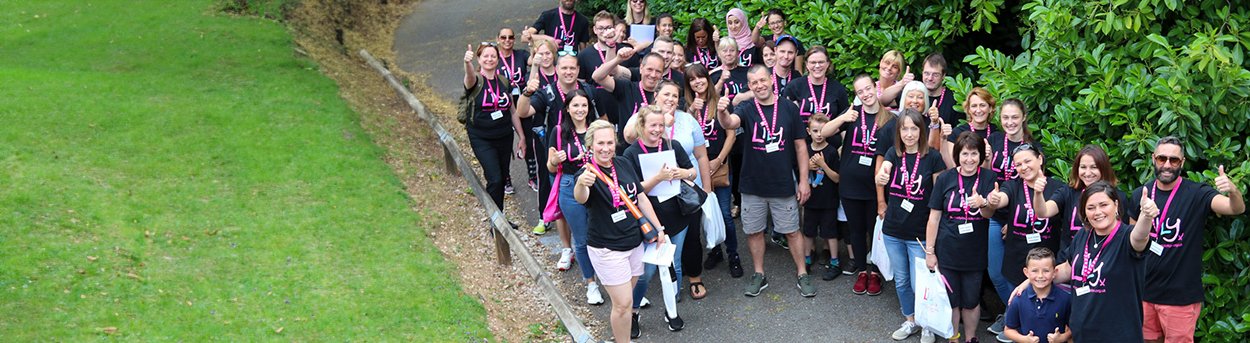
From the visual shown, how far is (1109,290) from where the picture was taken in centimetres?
679

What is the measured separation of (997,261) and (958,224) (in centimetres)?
39

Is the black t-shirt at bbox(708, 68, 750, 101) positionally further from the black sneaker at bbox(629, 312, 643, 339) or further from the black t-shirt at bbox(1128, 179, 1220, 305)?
the black t-shirt at bbox(1128, 179, 1220, 305)

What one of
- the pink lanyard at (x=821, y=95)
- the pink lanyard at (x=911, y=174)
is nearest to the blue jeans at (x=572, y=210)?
the pink lanyard at (x=821, y=95)

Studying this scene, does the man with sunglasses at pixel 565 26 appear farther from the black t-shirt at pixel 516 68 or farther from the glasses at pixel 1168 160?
the glasses at pixel 1168 160

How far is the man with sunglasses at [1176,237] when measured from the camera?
670 centimetres

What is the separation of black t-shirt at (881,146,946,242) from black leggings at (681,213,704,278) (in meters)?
1.59

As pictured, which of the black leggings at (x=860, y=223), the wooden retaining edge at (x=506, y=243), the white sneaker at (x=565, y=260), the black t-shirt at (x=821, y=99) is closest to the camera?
the wooden retaining edge at (x=506, y=243)

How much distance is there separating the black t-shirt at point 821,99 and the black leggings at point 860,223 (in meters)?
0.83

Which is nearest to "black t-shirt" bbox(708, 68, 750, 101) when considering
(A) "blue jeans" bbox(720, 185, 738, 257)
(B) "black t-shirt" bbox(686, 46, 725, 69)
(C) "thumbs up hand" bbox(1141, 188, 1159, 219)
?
(A) "blue jeans" bbox(720, 185, 738, 257)

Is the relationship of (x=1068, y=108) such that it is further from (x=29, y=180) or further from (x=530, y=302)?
(x=29, y=180)

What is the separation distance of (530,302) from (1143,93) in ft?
16.2

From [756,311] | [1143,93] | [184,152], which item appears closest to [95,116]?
[184,152]

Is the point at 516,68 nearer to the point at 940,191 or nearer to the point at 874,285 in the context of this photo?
the point at 874,285

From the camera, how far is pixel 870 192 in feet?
29.0
